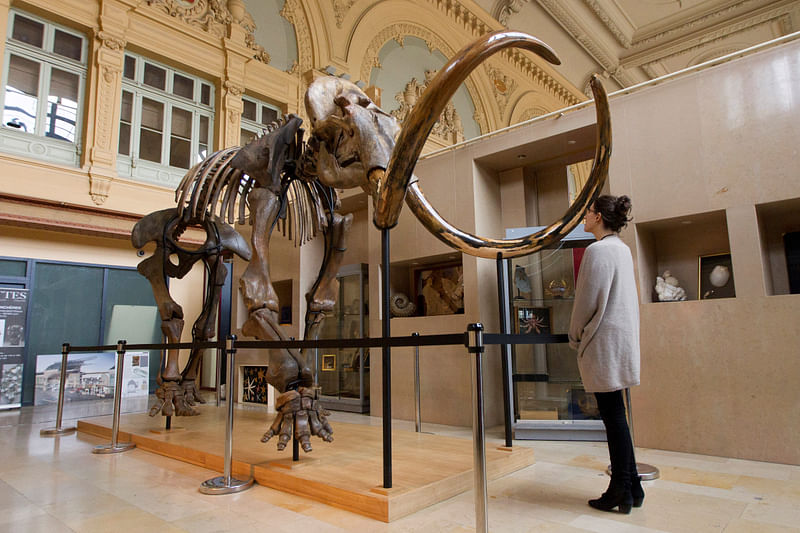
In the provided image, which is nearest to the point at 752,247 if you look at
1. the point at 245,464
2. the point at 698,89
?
the point at 698,89

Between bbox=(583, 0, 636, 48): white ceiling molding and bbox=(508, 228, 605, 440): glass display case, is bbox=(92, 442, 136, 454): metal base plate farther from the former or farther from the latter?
bbox=(583, 0, 636, 48): white ceiling molding

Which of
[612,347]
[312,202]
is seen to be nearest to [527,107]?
[312,202]

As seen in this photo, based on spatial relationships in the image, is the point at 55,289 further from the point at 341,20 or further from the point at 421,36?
the point at 421,36

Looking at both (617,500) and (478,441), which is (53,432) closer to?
(478,441)

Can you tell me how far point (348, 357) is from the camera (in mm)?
7547

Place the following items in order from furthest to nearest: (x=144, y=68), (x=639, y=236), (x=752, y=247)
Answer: (x=144, y=68) → (x=639, y=236) → (x=752, y=247)

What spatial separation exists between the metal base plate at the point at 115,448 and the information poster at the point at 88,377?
17.3 ft

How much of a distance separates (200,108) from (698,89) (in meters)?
10.7

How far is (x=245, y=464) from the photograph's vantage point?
3.31 meters

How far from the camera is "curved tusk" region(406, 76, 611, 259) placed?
2.49 metres

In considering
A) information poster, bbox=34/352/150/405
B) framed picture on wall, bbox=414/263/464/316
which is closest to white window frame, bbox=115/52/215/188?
information poster, bbox=34/352/150/405

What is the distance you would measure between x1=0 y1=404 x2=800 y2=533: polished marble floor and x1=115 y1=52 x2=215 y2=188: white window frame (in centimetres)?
797

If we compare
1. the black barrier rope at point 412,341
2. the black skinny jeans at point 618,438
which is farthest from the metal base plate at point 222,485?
the black skinny jeans at point 618,438

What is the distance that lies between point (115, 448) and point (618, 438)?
4072mm
